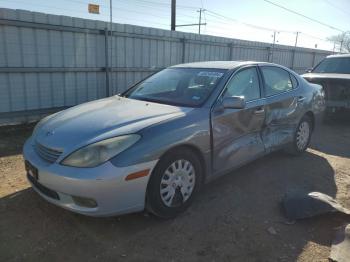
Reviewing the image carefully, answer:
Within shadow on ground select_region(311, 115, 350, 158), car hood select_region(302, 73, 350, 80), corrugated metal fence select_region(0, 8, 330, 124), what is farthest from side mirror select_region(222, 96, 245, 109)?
car hood select_region(302, 73, 350, 80)

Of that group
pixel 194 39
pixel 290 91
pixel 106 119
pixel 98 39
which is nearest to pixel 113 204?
pixel 106 119

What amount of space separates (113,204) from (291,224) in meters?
1.81

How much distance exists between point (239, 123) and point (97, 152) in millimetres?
1824

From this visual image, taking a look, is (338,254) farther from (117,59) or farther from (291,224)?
(117,59)

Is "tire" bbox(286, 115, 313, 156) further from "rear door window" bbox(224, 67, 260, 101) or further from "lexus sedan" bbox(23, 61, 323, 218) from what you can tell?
"rear door window" bbox(224, 67, 260, 101)

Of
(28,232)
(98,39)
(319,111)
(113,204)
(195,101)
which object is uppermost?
(98,39)

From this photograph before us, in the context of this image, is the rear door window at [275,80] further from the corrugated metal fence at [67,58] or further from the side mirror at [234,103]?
the corrugated metal fence at [67,58]

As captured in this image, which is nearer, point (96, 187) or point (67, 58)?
point (96, 187)

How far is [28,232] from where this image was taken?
3.10 m

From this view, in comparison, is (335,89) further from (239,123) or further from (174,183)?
(174,183)

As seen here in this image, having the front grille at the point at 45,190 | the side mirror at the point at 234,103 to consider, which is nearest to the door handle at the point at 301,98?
the side mirror at the point at 234,103

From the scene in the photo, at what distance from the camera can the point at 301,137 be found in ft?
17.9

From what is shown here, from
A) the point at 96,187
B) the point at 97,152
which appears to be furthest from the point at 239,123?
the point at 96,187

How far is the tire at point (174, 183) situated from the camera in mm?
3107
